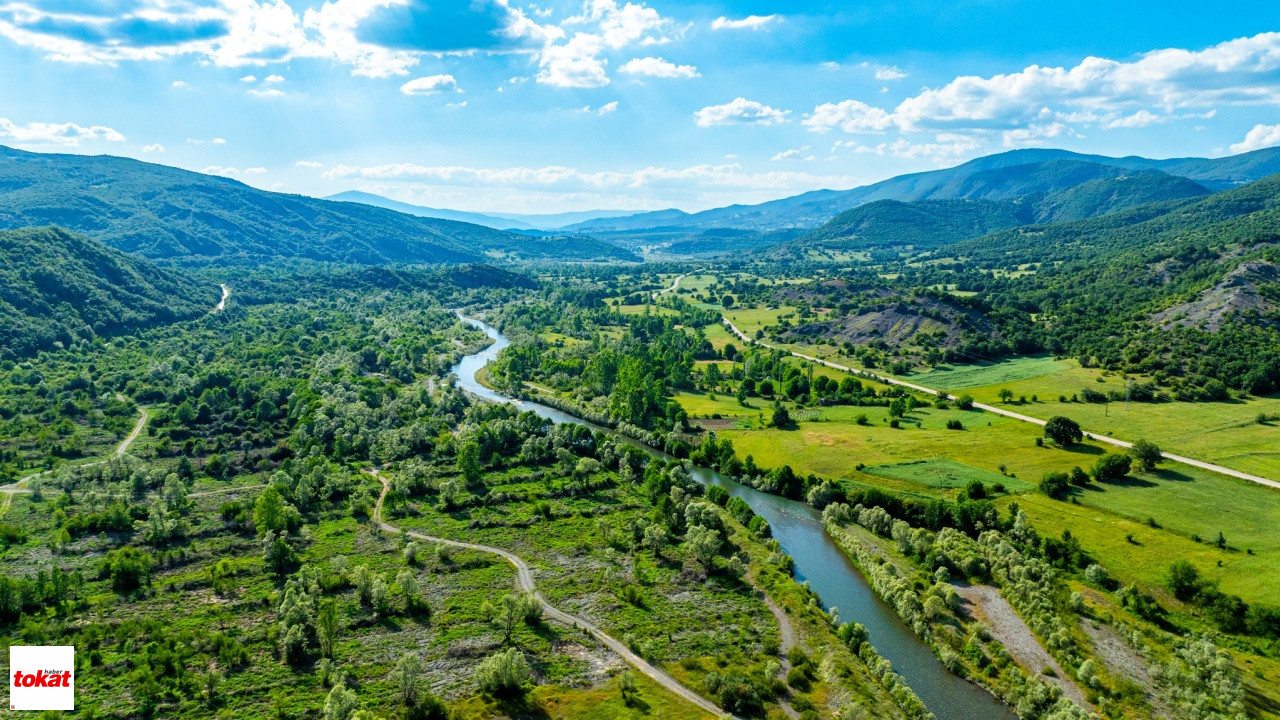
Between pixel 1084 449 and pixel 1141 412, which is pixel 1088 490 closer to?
pixel 1084 449

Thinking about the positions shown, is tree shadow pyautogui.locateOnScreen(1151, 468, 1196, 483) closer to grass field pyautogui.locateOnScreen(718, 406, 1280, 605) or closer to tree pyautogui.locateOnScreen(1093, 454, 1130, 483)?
grass field pyautogui.locateOnScreen(718, 406, 1280, 605)

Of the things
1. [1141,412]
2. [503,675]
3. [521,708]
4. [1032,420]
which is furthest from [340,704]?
[1141,412]

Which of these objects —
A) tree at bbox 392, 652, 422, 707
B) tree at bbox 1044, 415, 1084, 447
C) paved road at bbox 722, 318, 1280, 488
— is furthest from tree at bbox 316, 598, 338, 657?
paved road at bbox 722, 318, 1280, 488

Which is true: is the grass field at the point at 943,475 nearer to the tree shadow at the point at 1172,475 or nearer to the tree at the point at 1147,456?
the tree at the point at 1147,456

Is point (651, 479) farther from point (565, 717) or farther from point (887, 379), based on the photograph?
point (887, 379)

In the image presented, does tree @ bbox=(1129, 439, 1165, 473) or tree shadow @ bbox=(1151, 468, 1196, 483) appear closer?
tree shadow @ bbox=(1151, 468, 1196, 483)

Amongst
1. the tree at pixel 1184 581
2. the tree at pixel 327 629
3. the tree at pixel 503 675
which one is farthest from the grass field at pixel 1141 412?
the tree at pixel 327 629
